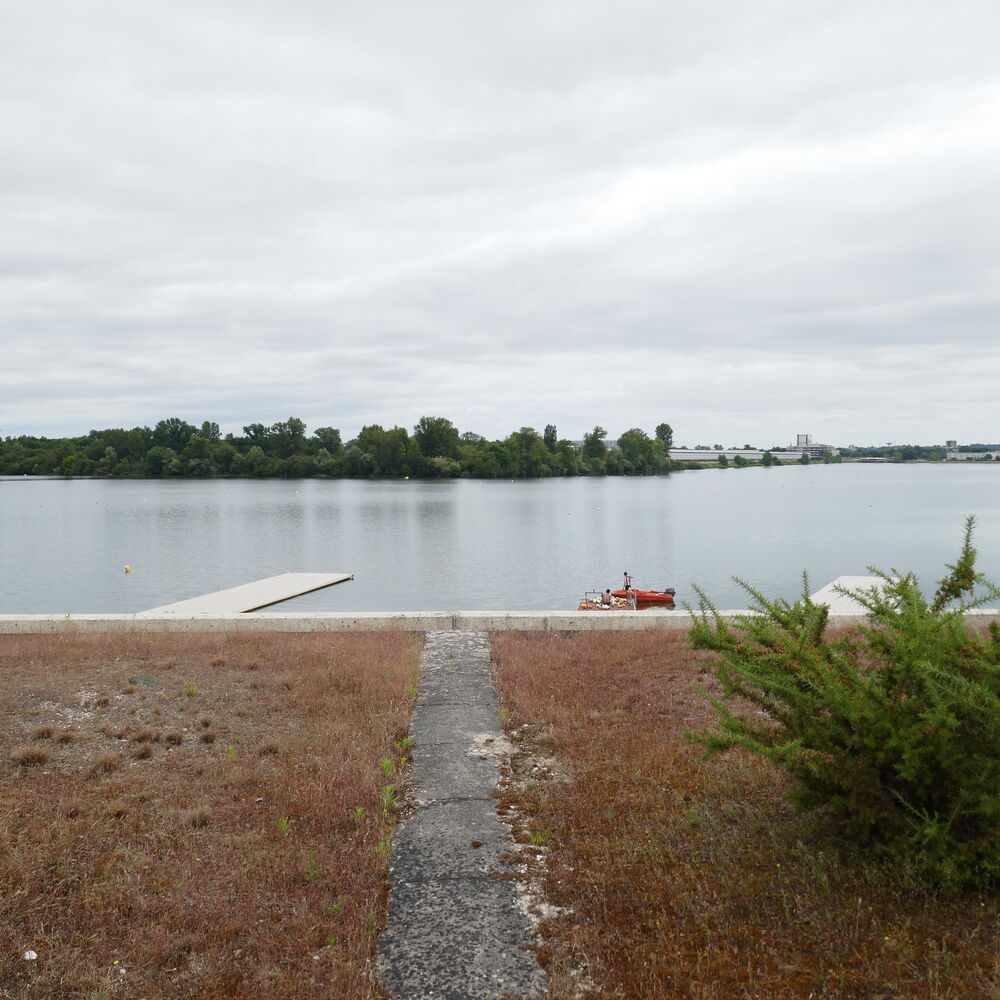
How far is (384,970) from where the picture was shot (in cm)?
454

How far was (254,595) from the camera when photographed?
32.2 metres

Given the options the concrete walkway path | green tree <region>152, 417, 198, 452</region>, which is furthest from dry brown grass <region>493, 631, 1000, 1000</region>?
green tree <region>152, 417, 198, 452</region>

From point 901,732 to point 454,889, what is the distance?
120 inches

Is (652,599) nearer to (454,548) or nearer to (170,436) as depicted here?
(454,548)

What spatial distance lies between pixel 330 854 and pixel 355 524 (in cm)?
6691

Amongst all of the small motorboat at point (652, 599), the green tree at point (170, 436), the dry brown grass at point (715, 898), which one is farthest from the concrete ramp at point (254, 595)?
the green tree at point (170, 436)

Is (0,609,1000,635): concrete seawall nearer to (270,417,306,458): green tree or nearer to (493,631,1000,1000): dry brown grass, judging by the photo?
(493,631,1000,1000): dry brown grass

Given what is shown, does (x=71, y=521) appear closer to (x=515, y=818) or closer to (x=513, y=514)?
(x=513, y=514)

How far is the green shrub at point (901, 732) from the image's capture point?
4480 millimetres

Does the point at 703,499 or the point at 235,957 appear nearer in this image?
the point at 235,957

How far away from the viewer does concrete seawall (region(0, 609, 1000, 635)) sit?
15.3 m

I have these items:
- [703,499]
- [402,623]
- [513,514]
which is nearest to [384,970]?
[402,623]

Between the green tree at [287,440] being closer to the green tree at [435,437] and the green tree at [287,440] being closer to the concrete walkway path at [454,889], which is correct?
the green tree at [435,437]

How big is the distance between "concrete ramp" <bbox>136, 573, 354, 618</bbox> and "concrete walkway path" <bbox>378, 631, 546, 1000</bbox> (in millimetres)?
17792
